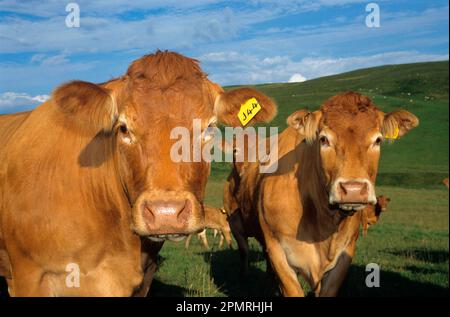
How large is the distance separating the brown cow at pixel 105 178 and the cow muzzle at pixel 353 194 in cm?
142

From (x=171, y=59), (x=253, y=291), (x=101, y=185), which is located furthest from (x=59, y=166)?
(x=253, y=291)

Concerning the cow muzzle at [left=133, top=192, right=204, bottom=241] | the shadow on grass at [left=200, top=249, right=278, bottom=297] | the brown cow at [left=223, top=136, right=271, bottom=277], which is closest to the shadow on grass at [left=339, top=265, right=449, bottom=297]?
the shadow on grass at [left=200, top=249, right=278, bottom=297]

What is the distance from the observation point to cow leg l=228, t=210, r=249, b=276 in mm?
8998

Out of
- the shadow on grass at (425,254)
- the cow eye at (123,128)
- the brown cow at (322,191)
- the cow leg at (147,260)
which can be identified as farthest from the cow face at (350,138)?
the shadow on grass at (425,254)

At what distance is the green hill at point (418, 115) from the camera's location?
40.7 meters

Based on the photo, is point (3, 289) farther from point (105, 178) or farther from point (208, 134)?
point (208, 134)

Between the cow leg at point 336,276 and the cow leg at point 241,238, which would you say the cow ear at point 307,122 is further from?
the cow leg at point 241,238

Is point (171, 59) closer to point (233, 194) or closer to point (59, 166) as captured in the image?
point (59, 166)

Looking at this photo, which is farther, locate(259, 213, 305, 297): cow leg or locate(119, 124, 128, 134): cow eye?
locate(259, 213, 305, 297): cow leg

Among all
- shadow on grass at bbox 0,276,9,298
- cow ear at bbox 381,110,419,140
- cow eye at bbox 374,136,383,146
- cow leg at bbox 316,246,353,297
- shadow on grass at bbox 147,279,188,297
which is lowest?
shadow on grass at bbox 147,279,188,297

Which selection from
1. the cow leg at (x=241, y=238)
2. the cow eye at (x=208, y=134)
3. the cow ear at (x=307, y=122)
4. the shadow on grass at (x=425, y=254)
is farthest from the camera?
the shadow on grass at (x=425, y=254)

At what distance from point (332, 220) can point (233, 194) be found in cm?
401

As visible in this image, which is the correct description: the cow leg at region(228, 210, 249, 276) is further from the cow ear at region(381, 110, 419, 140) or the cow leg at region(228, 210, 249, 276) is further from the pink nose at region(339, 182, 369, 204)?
the pink nose at region(339, 182, 369, 204)
